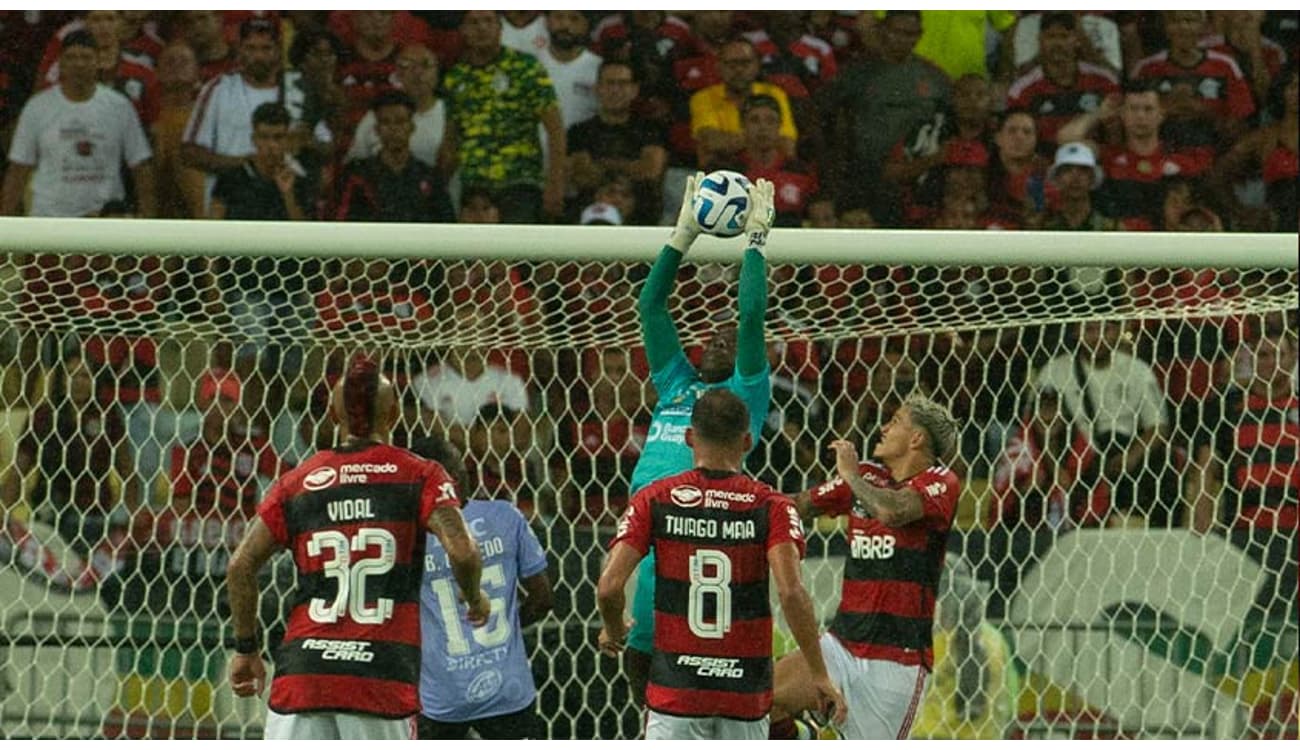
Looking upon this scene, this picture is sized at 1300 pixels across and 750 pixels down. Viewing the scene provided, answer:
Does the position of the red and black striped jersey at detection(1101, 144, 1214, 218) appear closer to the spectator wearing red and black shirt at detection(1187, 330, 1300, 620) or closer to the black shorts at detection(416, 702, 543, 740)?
the spectator wearing red and black shirt at detection(1187, 330, 1300, 620)

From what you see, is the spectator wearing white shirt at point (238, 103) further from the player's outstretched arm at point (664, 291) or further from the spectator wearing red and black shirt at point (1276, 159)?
the spectator wearing red and black shirt at point (1276, 159)

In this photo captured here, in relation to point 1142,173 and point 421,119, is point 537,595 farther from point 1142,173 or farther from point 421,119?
point 1142,173

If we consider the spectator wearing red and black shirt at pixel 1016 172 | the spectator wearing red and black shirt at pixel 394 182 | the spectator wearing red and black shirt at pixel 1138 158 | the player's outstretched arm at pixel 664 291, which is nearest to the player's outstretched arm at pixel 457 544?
the player's outstretched arm at pixel 664 291

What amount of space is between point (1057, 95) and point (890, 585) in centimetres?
460

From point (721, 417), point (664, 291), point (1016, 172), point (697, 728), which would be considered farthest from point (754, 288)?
point (1016, 172)

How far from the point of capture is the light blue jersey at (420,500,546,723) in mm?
7465

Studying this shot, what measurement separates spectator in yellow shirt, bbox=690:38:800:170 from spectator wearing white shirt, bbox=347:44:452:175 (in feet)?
4.12

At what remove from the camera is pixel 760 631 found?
6.31 meters

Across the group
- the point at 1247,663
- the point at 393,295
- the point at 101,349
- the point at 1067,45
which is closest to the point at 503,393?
the point at 393,295

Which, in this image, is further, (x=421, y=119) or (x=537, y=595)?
(x=421, y=119)

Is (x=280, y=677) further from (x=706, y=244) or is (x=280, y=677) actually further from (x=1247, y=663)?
(x=1247, y=663)

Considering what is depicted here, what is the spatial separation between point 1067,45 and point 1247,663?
4092mm

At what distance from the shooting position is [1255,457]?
8.71 meters

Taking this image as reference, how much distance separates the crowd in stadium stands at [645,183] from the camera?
867 centimetres
